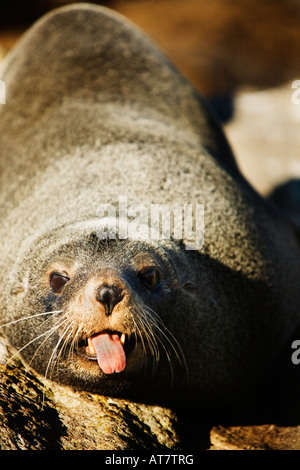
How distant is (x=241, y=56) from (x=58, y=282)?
33.0 ft

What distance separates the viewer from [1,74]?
6352mm

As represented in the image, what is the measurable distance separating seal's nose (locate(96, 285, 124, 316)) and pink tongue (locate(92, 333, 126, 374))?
0.59 ft

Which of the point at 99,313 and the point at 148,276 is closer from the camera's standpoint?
the point at 99,313

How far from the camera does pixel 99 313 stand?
3275 mm

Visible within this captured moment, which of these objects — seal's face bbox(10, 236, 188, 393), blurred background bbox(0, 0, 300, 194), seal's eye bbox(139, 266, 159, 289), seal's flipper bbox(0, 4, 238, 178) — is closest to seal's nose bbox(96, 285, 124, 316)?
seal's face bbox(10, 236, 188, 393)

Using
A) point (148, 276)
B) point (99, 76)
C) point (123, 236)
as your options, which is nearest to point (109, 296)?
point (148, 276)

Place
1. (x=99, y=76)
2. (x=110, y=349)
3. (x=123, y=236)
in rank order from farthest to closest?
(x=99, y=76), (x=123, y=236), (x=110, y=349)

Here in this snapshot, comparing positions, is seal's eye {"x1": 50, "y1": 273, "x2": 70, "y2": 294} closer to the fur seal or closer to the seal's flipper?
the fur seal

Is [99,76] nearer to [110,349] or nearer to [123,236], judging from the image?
[123,236]

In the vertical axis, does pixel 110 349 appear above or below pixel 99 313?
below

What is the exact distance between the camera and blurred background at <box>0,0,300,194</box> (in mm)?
7688

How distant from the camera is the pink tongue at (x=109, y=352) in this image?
3355 mm

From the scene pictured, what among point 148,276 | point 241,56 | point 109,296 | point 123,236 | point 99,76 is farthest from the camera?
point 241,56

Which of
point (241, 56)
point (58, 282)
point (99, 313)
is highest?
point (241, 56)
